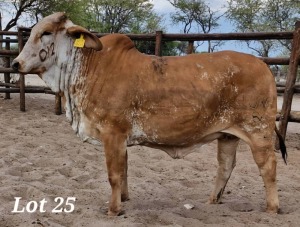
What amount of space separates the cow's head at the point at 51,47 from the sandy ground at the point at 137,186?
41.1 inches

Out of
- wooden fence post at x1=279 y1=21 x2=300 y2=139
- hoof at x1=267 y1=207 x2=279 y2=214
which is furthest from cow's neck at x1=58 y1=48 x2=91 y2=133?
wooden fence post at x1=279 y1=21 x2=300 y2=139

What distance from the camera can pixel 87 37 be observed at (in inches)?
142

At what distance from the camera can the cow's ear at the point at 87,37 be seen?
3.55 m

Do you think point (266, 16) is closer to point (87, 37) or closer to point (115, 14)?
point (115, 14)

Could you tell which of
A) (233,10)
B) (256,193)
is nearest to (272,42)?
(233,10)

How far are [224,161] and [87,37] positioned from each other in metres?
1.59

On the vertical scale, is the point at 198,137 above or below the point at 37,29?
below

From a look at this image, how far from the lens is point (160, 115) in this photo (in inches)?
142

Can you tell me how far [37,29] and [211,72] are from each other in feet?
4.63

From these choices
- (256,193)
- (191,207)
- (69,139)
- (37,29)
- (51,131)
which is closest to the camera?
(37,29)

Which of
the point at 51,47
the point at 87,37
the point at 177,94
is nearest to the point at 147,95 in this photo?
the point at 177,94

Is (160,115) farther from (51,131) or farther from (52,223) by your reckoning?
(51,131)

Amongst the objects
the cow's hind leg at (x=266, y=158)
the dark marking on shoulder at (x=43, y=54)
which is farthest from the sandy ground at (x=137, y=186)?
the dark marking on shoulder at (x=43, y=54)

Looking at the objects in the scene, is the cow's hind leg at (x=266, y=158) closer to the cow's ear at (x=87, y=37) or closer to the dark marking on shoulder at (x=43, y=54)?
the cow's ear at (x=87, y=37)
